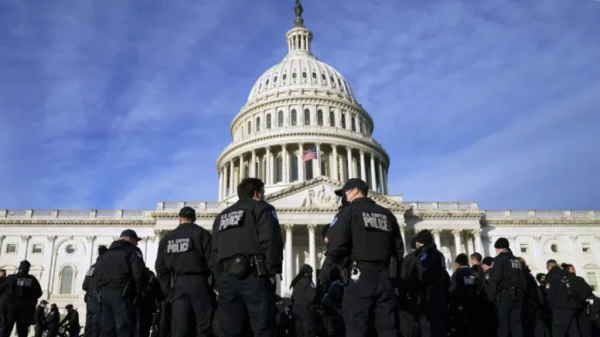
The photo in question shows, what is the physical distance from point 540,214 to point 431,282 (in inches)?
2057

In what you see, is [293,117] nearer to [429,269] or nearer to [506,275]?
[506,275]

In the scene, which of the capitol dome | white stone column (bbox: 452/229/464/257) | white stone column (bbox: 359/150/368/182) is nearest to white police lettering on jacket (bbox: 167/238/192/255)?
white stone column (bbox: 452/229/464/257)

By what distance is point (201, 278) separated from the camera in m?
9.12

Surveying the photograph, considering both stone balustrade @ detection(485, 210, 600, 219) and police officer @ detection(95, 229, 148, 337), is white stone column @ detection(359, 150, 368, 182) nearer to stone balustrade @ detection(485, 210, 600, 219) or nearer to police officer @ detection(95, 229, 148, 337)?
stone balustrade @ detection(485, 210, 600, 219)

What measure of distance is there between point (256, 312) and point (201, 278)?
6.45 ft

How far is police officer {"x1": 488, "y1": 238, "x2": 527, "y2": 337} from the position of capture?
38.0 feet

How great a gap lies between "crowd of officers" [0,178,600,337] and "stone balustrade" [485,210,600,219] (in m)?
42.5

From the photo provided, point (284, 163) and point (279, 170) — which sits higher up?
point (284, 163)

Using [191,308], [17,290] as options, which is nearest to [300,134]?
[17,290]

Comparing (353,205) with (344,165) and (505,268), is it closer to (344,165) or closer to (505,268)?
(505,268)

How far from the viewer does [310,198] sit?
172 ft

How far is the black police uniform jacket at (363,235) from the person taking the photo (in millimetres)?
7551

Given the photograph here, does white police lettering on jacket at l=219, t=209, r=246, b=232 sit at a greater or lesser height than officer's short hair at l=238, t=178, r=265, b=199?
lesser

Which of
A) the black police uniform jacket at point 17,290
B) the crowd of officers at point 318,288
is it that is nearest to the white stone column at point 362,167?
the crowd of officers at point 318,288
